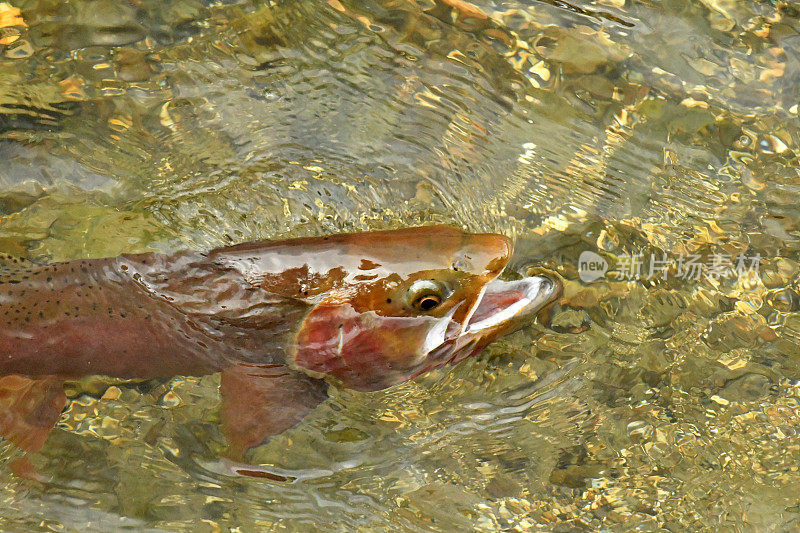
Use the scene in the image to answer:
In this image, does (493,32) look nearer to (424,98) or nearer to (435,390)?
(424,98)

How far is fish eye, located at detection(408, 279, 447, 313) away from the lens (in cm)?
323

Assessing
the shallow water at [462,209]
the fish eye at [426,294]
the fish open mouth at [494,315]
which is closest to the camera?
the fish eye at [426,294]

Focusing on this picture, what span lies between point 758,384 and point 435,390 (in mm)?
1678

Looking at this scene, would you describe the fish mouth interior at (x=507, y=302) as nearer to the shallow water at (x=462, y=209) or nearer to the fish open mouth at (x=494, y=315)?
the fish open mouth at (x=494, y=315)

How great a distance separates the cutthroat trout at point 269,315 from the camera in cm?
328

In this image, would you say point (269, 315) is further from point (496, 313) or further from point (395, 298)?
point (496, 313)

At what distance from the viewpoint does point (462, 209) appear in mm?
4098

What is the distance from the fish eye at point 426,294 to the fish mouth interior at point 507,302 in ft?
0.64

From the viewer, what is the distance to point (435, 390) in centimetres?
391

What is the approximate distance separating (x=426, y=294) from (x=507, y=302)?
1.81 feet

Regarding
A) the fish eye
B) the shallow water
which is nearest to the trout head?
the fish eye

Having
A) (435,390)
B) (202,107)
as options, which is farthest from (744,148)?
(202,107)

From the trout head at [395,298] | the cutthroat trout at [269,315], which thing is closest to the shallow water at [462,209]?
the cutthroat trout at [269,315]

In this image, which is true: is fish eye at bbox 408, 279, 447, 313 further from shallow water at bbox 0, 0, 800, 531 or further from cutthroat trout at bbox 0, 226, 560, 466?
shallow water at bbox 0, 0, 800, 531
